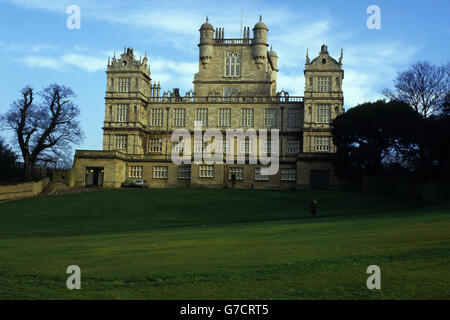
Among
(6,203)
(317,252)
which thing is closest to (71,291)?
(317,252)

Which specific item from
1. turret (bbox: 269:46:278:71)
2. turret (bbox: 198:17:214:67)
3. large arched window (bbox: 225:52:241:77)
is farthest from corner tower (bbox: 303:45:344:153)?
turret (bbox: 269:46:278:71)

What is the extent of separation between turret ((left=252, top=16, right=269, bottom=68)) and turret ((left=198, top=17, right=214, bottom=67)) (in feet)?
22.1

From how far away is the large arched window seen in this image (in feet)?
280

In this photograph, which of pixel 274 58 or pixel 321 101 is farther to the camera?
pixel 274 58

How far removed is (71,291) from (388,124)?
181ft

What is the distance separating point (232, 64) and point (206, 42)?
5256 millimetres

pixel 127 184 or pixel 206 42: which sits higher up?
pixel 206 42

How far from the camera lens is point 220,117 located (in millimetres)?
81750

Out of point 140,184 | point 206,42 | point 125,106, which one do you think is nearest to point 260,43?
point 206,42

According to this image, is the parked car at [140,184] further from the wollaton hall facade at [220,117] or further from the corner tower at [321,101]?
the corner tower at [321,101]

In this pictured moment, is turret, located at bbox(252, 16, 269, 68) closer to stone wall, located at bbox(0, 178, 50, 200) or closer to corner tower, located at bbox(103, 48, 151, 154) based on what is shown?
corner tower, located at bbox(103, 48, 151, 154)

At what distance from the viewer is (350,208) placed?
48031 millimetres

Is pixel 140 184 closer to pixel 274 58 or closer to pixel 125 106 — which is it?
pixel 125 106
